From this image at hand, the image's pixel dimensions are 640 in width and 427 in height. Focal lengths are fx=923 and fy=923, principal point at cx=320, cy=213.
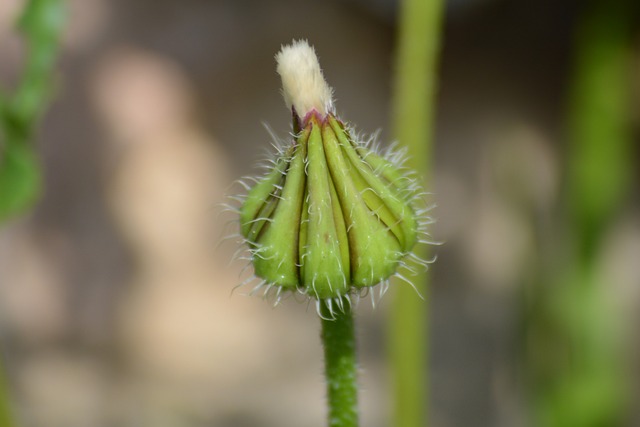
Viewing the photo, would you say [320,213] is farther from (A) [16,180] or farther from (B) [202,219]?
(B) [202,219]

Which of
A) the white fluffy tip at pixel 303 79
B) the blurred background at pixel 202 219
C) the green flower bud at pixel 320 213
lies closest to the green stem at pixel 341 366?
the green flower bud at pixel 320 213

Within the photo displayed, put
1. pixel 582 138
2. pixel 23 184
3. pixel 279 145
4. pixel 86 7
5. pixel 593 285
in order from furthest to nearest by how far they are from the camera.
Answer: pixel 86 7, pixel 582 138, pixel 593 285, pixel 23 184, pixel 279 145

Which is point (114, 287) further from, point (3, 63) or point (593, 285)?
point (593, 285)

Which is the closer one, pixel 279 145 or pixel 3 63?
pixel 279 145

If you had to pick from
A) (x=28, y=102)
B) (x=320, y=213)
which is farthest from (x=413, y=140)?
(x=28, y=102)

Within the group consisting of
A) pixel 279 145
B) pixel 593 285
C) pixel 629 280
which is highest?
pixel 629 280

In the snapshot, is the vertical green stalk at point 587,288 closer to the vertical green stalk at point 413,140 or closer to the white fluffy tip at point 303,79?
the vertical green stalk at point 413,140

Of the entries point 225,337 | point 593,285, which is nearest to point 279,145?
point 593,285
